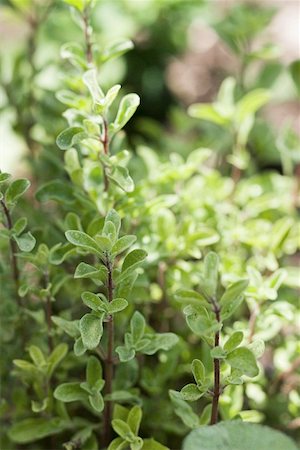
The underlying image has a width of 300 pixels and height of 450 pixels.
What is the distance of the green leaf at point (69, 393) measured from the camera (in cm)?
97

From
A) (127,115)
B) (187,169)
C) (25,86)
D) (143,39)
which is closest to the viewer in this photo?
(127,115)

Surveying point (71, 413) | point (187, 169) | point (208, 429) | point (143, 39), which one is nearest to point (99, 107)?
point (187, 169)

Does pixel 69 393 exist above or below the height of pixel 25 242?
below

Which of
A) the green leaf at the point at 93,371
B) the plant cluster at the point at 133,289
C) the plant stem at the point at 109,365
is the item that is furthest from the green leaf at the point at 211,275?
the green leaf at the point at 93,371

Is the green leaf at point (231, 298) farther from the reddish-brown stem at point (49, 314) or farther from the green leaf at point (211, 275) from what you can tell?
the reddish-brown stem at point (49, 314)

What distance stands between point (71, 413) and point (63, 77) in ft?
1.78

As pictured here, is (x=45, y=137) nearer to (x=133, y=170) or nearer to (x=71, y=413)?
(x=133, y=170)

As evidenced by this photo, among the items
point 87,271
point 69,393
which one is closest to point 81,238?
point 87,271

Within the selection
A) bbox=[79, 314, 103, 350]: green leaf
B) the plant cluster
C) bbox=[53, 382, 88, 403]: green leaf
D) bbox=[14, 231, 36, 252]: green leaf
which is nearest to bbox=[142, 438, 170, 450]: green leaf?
the plant cluster

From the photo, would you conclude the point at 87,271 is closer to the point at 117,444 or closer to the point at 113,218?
the point at 113,218

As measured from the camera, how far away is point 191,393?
2.94 ft

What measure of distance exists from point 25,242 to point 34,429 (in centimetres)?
31

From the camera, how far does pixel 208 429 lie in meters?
0.83

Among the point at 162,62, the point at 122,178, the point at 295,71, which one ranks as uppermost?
the point at 122,178
